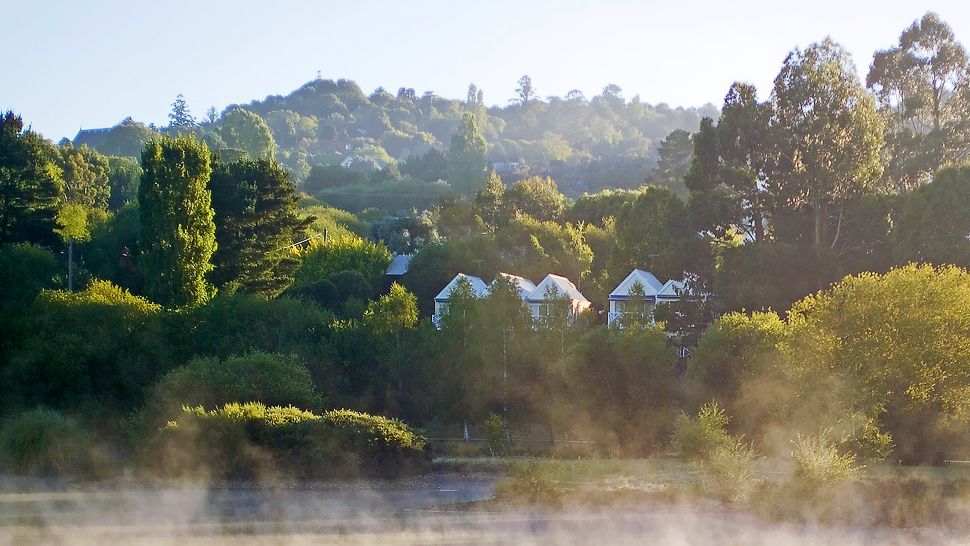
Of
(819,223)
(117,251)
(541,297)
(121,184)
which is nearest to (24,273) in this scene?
(117,251)

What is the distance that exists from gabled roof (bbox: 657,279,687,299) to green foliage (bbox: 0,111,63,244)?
2842cm

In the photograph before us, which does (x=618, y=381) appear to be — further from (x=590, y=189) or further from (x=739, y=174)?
(x=590, y=189)

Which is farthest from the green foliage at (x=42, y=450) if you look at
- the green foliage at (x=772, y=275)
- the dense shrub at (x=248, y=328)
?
the green foliage at (x=772, y=275)

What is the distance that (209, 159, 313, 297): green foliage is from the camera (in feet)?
151

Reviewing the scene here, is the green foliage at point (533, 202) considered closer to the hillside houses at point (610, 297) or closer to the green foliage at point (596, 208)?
A: the green foliage at point (596, 208)

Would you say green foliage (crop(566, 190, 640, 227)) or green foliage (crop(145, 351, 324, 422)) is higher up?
green foliage (crop(566, 190, 640, 227))

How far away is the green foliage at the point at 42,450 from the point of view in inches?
985

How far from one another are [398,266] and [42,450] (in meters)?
42.2

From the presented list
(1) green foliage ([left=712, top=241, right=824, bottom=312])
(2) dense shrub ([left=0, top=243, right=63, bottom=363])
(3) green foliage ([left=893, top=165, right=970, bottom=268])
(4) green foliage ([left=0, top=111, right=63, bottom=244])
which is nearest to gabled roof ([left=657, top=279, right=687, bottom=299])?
(1) green foliage ([left=712, top=241, right=824, bottom=312])

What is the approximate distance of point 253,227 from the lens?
4800 cm

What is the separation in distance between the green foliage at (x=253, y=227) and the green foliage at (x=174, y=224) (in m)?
4.02

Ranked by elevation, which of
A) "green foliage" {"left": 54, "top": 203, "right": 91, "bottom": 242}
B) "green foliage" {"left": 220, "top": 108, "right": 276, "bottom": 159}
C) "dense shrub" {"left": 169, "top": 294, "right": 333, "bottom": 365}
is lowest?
"dense shrub" {"left": 169, "top": 294, "right": 333, "bottom": 365}

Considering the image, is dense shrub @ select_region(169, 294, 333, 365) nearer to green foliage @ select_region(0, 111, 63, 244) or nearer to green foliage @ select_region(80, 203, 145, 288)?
green foliage @ select_region(80, 203, 145, 288)

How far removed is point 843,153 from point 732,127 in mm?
4785
